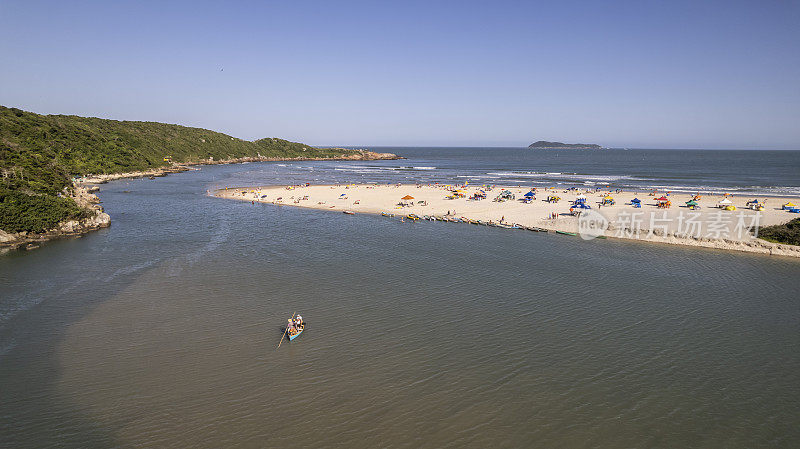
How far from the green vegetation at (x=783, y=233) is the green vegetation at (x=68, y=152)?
232 ft

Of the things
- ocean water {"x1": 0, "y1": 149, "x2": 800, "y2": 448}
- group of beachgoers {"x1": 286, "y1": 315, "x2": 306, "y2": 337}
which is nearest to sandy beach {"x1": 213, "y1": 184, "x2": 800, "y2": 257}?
ocean water {"x1": 0, "y1": 149, "x2": 800, "y2": 448}

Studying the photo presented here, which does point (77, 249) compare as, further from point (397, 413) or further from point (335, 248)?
point (397, 413)

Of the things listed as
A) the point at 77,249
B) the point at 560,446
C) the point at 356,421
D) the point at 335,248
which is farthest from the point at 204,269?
A: the point at 560,446

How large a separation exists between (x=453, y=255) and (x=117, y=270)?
2731 cm

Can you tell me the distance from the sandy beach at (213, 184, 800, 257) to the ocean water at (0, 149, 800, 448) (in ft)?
17.7

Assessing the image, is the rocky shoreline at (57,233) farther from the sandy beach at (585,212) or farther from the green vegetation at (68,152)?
the sandy beach at (585,212)

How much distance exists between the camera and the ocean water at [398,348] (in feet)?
46.3

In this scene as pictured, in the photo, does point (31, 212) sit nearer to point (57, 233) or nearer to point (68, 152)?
point (57, 233)

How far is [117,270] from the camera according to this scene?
29.9 meters

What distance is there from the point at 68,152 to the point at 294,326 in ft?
346

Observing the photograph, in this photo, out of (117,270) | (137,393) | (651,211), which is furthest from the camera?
(651,211)

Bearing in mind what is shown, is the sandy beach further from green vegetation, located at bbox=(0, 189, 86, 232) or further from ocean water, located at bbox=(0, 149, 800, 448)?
green vegetation, located at bbox=(0, 189, 86, 232)

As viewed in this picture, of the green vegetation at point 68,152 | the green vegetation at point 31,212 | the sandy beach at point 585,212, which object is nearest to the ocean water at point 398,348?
the green vegetation at point 31,212

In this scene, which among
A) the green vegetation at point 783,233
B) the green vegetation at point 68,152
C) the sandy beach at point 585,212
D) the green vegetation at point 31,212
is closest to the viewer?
the green vegetation at point 783,233
